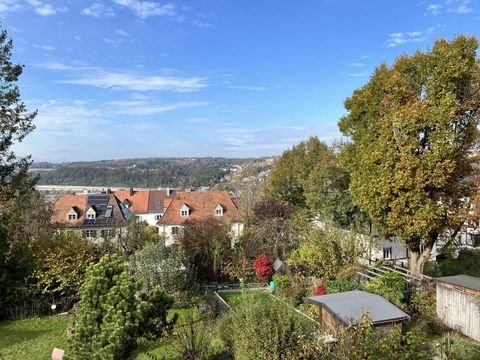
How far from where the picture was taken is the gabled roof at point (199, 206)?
3378 cm

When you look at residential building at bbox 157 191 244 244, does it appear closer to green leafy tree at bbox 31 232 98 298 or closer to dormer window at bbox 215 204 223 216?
dormer window at bbox 215 204 223 216

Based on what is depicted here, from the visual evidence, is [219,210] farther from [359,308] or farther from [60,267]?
[359,308]

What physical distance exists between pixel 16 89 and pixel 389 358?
14.6m

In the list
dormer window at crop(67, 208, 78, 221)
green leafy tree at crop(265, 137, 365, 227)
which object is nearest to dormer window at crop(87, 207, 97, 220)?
dormer window at crop(67, 208, 78, 221)

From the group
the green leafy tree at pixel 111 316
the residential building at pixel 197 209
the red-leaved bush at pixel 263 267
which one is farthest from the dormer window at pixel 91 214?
the green leafy tree at pixel 111 316

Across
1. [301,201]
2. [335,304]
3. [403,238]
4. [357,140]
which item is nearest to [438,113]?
[357,140]

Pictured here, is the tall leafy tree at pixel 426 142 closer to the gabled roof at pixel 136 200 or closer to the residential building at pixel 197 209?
the residential building at pixel 197 209

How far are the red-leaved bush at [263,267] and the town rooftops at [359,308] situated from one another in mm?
6624

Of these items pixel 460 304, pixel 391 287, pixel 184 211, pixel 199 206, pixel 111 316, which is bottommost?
pixel 460 304

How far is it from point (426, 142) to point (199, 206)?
2399 centimetres

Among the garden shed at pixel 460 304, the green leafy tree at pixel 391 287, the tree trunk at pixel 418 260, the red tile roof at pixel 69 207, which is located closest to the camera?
the garden shed at pixel 460 304

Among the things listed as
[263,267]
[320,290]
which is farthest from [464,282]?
[263,267]

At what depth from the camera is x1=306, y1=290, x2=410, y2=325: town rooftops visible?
944 cm

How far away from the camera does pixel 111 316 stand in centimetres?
692
